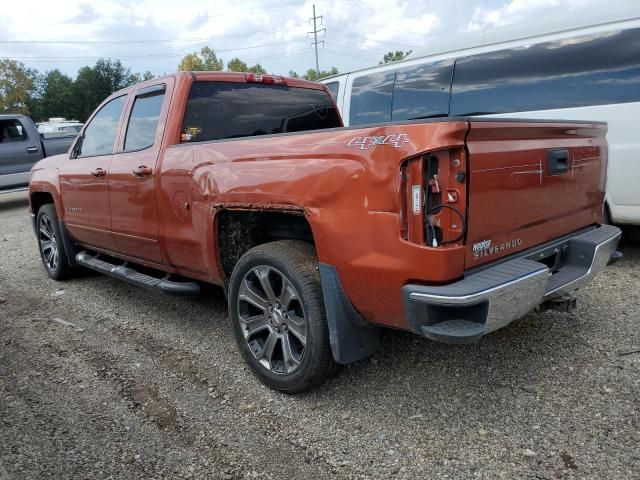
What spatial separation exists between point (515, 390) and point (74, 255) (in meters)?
4.54

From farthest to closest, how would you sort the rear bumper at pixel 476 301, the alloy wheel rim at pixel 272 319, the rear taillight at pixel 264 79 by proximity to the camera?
1. the rear taillight at pixel 264 79
2. the alloy wheel rim at pixel 272 319
3. the rear bumper at pixel 476 301

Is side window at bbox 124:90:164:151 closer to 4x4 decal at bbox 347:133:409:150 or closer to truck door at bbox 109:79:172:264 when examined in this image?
truck door at bbox 109:79:172:264

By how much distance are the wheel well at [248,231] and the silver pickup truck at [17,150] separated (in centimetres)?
1069

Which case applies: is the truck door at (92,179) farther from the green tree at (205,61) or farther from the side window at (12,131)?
the green tree at (205,61)

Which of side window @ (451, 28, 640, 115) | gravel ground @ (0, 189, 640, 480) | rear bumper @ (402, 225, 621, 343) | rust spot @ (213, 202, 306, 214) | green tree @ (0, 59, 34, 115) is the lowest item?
gravel ground @ (0, 189, 640, 480)

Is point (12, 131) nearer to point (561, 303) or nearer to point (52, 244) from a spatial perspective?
point (52, 244)

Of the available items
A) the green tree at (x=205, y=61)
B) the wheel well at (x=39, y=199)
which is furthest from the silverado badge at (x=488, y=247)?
the green tree at (x=205, y=61)

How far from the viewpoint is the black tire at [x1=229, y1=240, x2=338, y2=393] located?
2.83m

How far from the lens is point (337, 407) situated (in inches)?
116

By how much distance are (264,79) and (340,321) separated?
2.42m

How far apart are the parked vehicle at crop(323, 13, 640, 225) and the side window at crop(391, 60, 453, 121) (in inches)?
0.5

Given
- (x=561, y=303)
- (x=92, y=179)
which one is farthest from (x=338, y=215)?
(x=92, y=179)

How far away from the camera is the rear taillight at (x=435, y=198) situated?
90.9 inches

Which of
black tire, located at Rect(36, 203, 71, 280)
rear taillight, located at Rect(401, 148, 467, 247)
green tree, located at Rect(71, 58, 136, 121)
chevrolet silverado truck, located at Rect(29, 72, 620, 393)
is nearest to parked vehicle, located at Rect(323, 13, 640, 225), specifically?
chevrolet silverado truck, located at Rect(29, 72, 620, 393)
